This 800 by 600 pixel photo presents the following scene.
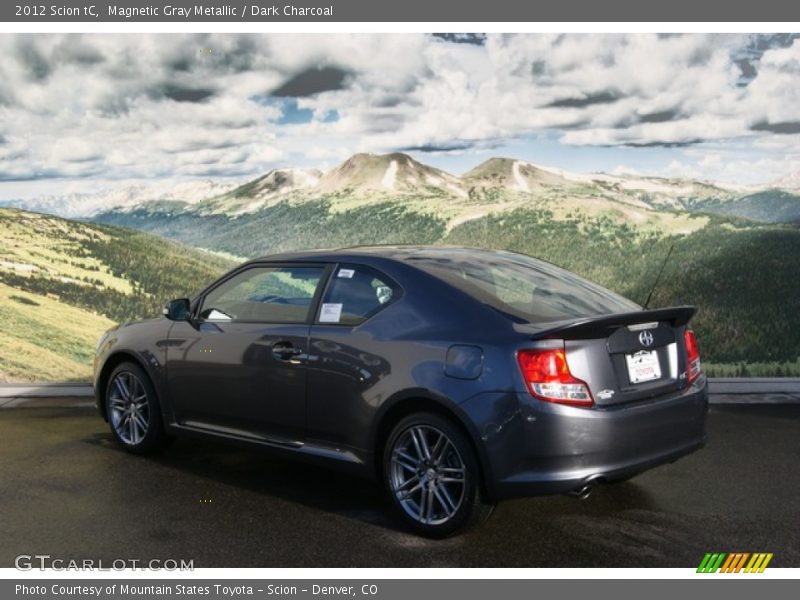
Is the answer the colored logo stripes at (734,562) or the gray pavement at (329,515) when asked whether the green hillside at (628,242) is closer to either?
the gray pavement at (329,515)

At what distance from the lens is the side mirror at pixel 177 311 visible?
6516mm

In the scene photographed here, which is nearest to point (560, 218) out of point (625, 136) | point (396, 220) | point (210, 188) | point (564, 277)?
point (625, 136)

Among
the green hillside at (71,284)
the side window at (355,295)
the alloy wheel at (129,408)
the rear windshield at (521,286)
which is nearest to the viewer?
the rear windshield at (521,286)

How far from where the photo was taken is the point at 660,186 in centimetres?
1205

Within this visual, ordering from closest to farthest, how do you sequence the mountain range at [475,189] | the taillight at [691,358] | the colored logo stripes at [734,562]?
1. the colored logo stripes at [734,562]
2. the taillight at [691,358]
3. the mountain range at [475,189]

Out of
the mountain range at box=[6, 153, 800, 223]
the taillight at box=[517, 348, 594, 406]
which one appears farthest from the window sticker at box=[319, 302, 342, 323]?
the mountain range at box=[6, 153, 800, 223]

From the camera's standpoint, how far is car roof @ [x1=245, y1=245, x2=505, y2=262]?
5.76 metres

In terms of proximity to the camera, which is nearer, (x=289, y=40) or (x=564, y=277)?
(x=564, y=277)

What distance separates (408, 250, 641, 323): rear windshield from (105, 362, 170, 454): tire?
91.3 inches

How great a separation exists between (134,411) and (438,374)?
293cm

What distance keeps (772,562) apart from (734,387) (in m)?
5.38

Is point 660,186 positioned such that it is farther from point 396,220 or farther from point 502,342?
point 502,342

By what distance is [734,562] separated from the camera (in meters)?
4.61

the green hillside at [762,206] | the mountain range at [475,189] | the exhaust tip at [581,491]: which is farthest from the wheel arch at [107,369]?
the green hillside at [762,206]
